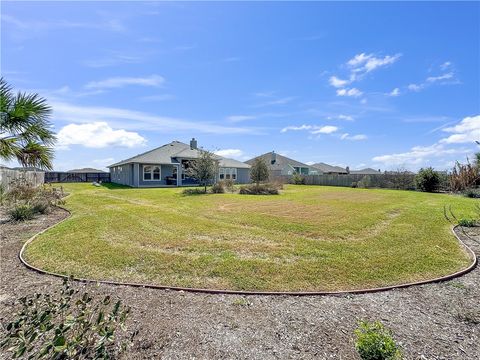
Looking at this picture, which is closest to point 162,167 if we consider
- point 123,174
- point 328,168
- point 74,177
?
point 123,174

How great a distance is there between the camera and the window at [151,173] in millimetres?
25062

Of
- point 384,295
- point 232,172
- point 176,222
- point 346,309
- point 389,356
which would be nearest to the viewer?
point 389,356

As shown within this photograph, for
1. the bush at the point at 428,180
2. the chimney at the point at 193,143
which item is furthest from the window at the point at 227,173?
the bush at the point at 428,180

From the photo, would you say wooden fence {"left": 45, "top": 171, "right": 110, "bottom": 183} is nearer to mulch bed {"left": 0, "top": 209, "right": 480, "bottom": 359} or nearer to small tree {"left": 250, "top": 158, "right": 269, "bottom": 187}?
small tree {"left": 250, "top": 158, "right": 269, "bottom": 187}

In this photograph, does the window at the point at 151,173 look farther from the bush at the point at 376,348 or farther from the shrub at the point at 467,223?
the bush at the point at 376,348

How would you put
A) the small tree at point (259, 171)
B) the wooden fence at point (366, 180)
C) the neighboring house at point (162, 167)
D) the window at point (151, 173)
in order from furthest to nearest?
the wooden fence at point (366, 180), the window at point (151, 173), the neighboring house at point (162, 167), the small tree at point (259, 171)

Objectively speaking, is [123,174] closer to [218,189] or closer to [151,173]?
[151,173]

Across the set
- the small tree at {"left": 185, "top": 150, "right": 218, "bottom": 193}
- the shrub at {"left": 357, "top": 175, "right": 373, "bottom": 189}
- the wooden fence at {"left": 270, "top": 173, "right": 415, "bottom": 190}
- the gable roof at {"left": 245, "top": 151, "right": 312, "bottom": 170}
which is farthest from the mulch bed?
the gable roof at {"left": 245, "top": 151, "right": 312, "bottom": 170}

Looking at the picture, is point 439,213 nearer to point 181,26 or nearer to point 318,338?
point 318,338

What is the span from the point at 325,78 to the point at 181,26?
31.5 ft

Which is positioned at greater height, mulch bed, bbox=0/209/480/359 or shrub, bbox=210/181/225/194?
shrub, bbox=210/181/225/194

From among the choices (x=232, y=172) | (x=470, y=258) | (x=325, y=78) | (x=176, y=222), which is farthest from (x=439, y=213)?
(x=232, y=172)

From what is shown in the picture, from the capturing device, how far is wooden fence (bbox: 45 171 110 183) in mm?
32856

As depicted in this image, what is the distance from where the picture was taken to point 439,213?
10664 mm
